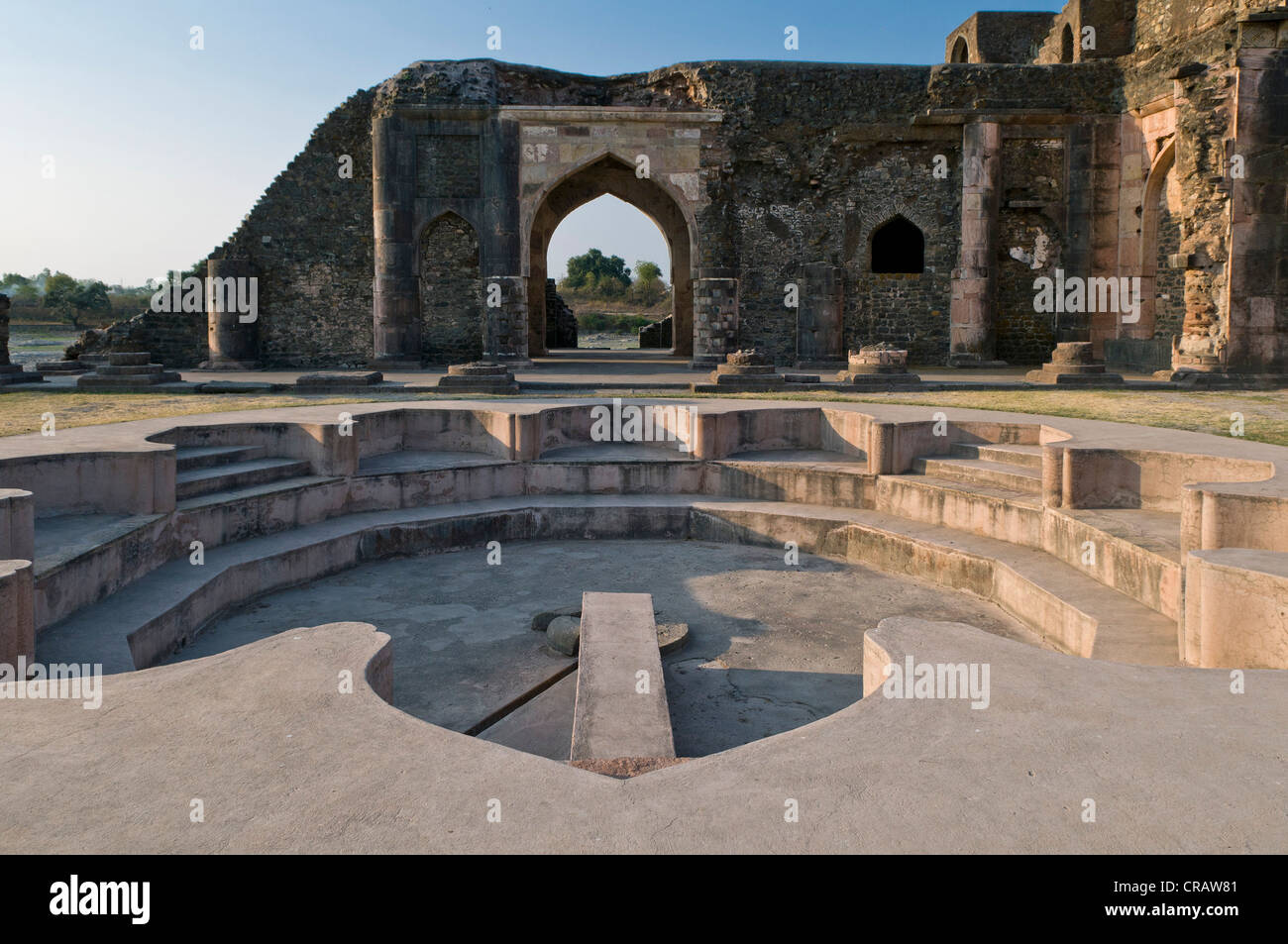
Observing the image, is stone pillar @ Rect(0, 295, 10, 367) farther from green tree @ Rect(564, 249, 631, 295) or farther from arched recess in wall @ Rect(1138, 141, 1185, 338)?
green tree @ Rect(564, 249, 631, 295)

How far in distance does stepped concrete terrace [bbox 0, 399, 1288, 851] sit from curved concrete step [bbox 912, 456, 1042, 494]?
0.04 meters

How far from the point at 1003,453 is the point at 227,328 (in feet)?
49.2

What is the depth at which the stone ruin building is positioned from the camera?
1822 centimetres

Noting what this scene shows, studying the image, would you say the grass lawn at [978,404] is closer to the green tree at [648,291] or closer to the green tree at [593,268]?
the green tree at [648,291]

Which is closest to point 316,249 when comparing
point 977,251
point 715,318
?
point 715,318

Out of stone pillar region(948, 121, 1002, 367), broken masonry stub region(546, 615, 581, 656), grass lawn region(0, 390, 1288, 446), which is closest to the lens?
broken masonry stub region(546, 615, 581, 656)

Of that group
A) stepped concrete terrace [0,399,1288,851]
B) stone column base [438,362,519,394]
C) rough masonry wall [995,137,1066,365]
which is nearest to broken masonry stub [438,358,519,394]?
stone column base [438,362,519,394]

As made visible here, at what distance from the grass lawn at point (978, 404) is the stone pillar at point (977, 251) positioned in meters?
5.77

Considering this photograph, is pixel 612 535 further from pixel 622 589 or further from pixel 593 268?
pixel 593 268

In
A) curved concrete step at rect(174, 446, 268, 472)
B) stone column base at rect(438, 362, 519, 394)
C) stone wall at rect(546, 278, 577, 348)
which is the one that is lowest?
curved concrete step at rect(174, 446, 268, 472)
